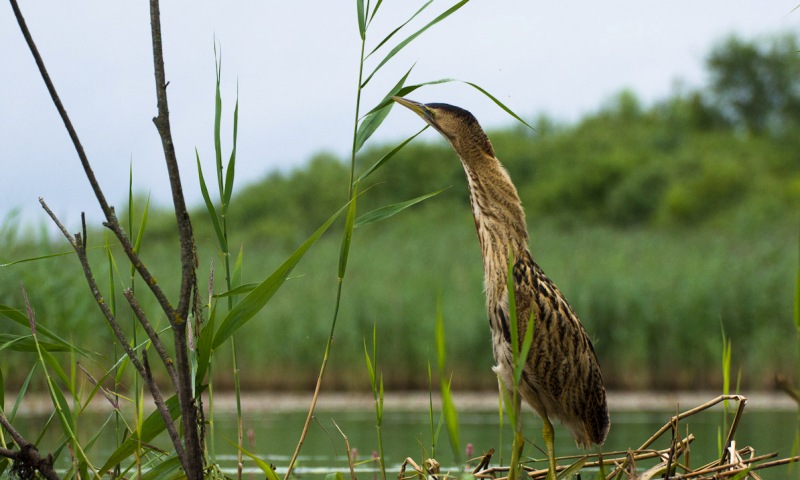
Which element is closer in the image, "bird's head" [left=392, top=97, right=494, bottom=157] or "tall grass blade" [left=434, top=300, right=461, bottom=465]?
"tall grass blade" [left=434, top=300, right=461, bottom=465]

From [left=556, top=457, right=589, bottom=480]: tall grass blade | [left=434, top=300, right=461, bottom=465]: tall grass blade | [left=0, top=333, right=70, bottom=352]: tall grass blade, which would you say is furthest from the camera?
[left=556, top=457, right=589, bottom=480]: tall grass blade

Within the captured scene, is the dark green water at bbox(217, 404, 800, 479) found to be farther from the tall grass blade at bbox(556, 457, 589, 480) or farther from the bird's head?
the bird's head

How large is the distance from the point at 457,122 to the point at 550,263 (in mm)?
10927

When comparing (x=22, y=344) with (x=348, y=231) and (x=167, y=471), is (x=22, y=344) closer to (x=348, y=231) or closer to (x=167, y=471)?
(x=167, y=471)

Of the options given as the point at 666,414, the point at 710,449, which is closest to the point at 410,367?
the point at 666,414

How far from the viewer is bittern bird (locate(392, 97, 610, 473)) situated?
124 inches

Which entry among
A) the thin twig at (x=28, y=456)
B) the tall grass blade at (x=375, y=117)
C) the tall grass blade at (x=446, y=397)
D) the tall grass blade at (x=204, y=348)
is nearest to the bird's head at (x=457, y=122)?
the tall grass blade at (x=375, y=117)

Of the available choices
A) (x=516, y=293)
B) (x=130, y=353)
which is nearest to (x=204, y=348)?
(x=130, y=353)

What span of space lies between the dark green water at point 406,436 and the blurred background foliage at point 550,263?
787mm

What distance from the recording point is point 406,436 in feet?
23.1

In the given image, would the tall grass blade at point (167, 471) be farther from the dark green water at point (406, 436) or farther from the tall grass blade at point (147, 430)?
the dark green water at point (406, 436)

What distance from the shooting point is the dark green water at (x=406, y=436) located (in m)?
5.04

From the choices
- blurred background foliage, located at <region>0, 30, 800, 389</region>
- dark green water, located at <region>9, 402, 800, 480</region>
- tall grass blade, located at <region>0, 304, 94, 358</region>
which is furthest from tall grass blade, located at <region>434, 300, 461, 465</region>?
dark green water, located at <region>9, 402, 800, 480</region>

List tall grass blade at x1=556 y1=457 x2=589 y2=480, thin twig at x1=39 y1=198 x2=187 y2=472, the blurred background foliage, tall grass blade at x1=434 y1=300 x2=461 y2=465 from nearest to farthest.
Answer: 1. tall grass blade at x1=434 y1=300 x2=461 y2=465
2. thin twig at x1=39 y1=198 x2=187 y2=472
3. tall grass blade at x1=556 y1=457 x2=589 y2=480
4. the blurred background foliage
